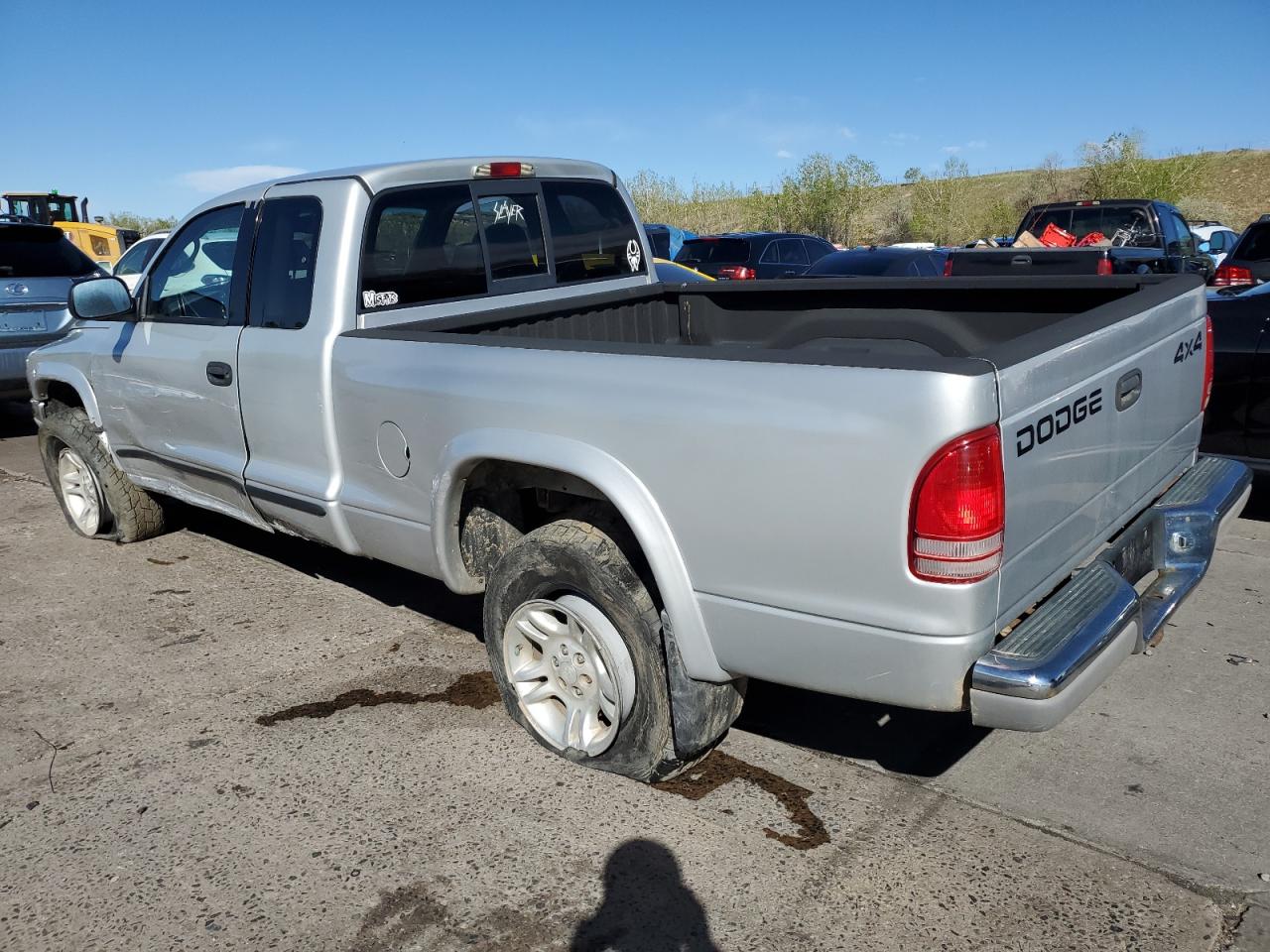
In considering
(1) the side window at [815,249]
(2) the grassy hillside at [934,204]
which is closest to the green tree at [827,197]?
(2) the grassy hillside at [934,204]

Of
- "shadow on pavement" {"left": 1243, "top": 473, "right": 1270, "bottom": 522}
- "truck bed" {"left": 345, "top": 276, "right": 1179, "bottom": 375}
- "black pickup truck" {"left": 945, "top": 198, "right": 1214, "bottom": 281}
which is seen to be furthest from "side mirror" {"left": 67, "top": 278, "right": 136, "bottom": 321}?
"black pickup truck" {"left": 945, "top": 198, "right": 1214, "bottom": 281}

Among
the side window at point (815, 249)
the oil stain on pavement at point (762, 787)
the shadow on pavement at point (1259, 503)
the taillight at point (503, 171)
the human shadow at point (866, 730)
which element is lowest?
the shadow on pavement at point (1259, 503)

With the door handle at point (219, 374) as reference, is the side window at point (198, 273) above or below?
above

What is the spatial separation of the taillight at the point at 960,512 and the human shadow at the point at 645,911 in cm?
108

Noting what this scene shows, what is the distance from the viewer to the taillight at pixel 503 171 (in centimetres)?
430

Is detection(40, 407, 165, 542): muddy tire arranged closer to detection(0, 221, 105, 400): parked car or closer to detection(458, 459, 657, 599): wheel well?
detection(458, 459, 657, 599): wheel well

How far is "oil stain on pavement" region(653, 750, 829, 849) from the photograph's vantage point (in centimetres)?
305

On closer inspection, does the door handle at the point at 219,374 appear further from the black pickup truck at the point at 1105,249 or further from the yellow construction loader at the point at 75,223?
the yellow construction loader at the point at 75,223

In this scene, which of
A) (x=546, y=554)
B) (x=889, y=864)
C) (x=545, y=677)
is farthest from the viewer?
(x=545, y=677)

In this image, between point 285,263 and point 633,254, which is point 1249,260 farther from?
point 285,263

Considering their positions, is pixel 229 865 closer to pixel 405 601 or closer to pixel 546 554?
pixel 546 554

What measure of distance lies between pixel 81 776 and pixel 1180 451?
3938 mm

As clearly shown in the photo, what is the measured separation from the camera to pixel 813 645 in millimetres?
2646

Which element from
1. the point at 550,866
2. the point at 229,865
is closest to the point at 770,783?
the point at 550,866
